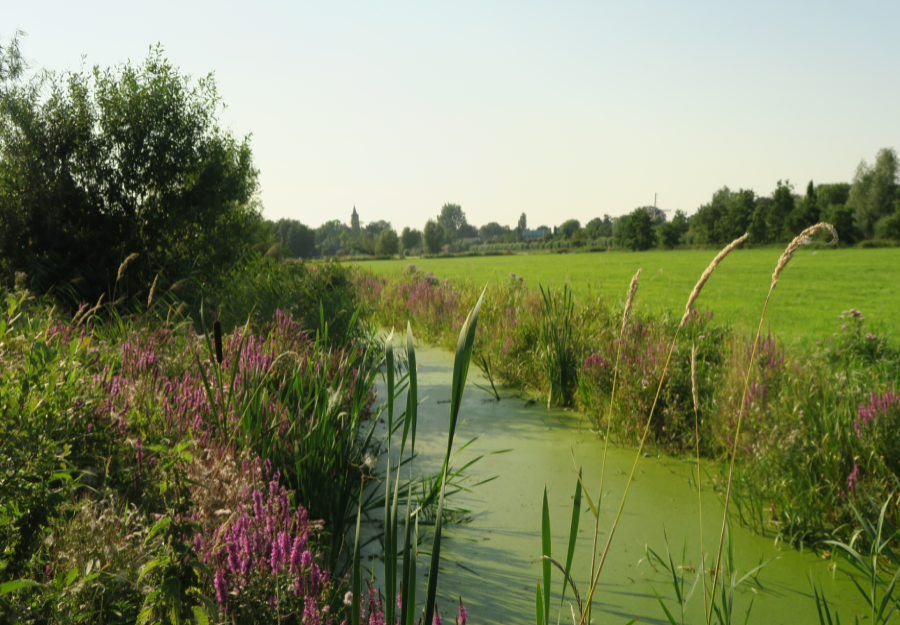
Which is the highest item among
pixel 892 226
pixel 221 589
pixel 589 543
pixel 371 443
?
pixel 892 226

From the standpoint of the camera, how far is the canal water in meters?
2.52

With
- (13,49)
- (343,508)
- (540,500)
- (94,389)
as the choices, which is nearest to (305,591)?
(343,508)

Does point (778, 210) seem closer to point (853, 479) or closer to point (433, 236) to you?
point (433, 236)

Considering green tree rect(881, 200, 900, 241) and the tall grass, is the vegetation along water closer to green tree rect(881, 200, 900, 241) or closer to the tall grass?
the tall grass

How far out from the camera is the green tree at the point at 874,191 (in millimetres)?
58781

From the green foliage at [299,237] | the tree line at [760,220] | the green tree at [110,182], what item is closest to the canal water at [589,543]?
the green tree at [110,182]

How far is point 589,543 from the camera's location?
122 inches

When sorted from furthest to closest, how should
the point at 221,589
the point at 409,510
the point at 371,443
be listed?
the point at 371,443
the point at 221,589
the point at 409,510

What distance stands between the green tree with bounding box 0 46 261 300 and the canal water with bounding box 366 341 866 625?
6097 mm

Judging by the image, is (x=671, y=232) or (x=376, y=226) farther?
(x=376, y=226)

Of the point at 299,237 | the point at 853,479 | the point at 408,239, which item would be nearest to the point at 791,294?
the point at 853,479

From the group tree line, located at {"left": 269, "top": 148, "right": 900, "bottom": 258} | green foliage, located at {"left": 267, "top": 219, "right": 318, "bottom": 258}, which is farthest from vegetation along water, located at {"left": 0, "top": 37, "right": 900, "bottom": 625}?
green foliage, located at {"left": 267, "top": 219, "right": 318, "bottom": 258}

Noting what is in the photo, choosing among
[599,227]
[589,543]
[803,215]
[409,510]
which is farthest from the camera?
[599,227]

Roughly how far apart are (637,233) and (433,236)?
3242cm
